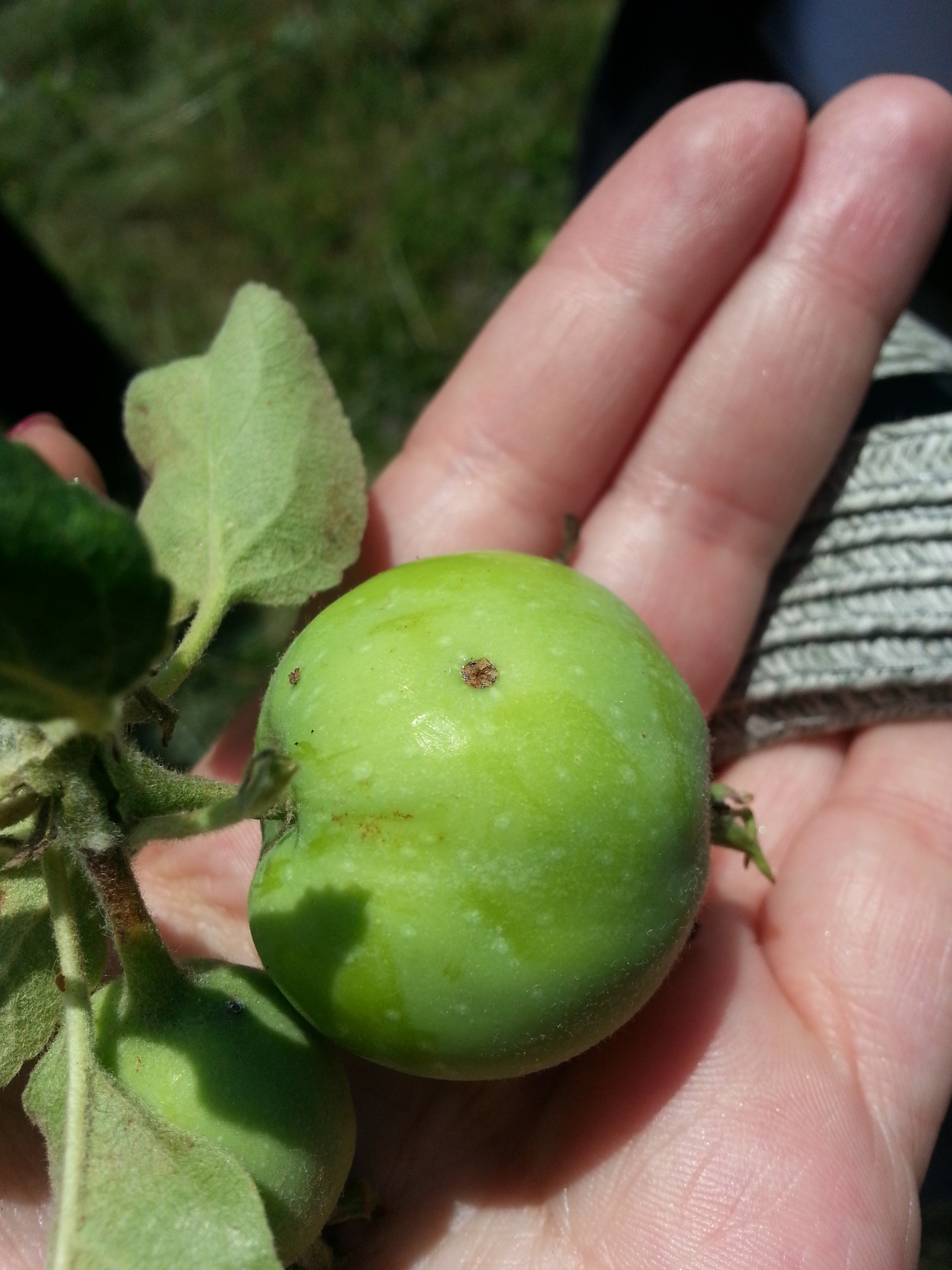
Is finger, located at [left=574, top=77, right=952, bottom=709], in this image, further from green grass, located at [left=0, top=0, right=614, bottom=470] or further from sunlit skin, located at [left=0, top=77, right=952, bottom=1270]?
green grass, located at [left=0, top=0, right=614, bottom=470]

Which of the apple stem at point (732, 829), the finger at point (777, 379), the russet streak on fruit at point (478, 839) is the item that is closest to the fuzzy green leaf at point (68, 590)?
the russet streak on fruit at point (478, 839)

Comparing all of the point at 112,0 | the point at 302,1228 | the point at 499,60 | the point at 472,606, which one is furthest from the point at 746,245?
the point at 112,0

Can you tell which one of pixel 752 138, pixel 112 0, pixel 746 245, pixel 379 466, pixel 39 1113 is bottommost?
pixel 379 466

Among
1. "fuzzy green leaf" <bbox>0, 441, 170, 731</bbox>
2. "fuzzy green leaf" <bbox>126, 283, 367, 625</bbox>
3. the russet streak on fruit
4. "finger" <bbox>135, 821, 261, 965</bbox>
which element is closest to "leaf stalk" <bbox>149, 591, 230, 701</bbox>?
"fuzzy green leaf" <bbox>126, 283, 367, 625</bbox>

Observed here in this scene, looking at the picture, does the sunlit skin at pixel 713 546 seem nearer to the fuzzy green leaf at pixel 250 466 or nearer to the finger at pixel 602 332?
the finger at pixel 602 332

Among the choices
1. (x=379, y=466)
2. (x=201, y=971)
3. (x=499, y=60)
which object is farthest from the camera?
(x=499, y=60)

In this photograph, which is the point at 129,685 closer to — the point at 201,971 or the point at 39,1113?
the point at 201,971

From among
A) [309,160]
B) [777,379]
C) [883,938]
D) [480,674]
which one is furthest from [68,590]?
[309,160]
